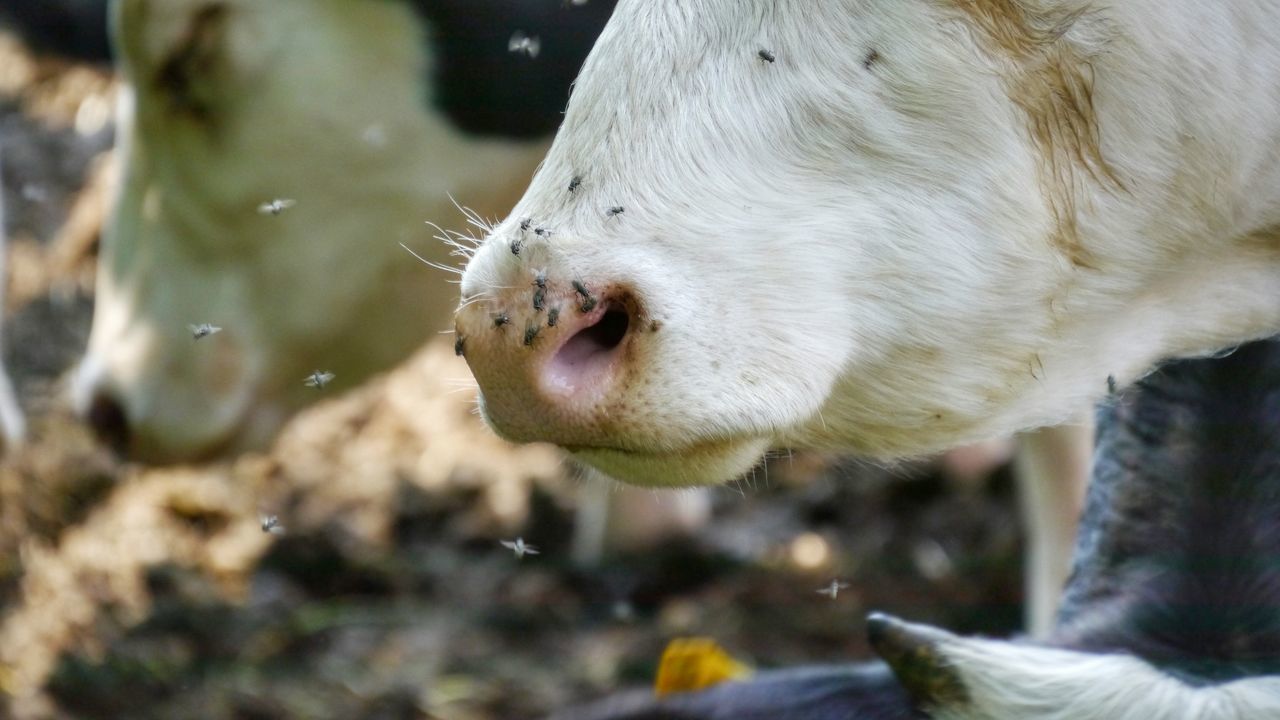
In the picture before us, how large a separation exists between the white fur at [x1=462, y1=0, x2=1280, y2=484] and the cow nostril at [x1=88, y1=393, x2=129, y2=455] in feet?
7.82

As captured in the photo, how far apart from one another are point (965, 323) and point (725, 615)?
2381 millimetres

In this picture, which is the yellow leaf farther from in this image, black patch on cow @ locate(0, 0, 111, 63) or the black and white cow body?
black patch on cow @ locate(0, 0, 111, 63)

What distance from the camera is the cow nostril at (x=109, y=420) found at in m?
3.76

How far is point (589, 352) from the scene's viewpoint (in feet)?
5.00

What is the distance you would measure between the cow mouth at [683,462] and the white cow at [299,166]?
1918mm

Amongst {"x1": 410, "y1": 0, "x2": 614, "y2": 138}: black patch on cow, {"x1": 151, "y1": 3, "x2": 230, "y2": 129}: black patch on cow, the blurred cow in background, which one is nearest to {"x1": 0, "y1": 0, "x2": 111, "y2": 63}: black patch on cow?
the blurred cow in background

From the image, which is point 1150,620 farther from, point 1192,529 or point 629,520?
point 629,520

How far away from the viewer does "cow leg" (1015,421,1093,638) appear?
3.52 m

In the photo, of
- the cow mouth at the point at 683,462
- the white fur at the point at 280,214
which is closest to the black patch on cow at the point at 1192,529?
the cow mouth at the point at 683,462

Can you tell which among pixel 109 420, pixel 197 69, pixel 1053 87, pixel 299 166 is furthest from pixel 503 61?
pixel 1053 87

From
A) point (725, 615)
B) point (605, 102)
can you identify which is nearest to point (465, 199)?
point (725, 615)

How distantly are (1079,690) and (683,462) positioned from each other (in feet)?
1.92

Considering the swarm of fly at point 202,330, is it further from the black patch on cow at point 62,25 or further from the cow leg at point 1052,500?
the cow leg at point 1052,500

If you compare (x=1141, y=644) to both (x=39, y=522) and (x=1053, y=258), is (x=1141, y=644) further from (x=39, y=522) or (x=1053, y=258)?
(x=39, y=522)
